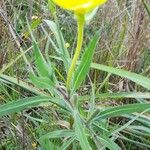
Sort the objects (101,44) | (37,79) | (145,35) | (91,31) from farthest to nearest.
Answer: (91,31) → (101,44) → (145,35) → (37,79)

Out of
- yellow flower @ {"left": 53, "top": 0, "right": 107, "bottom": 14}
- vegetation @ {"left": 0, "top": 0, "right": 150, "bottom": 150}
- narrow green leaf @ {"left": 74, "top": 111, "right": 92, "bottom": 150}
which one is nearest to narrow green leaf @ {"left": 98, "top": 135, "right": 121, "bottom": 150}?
vegetation @ {"left": 0, "top": 0, "right": 150, "bottom": 150}

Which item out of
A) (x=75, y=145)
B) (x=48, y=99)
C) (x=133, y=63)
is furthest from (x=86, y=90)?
(x=48, y=99)

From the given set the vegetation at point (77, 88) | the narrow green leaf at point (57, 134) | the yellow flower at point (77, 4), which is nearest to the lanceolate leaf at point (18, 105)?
the vegetation at point (77, 88)

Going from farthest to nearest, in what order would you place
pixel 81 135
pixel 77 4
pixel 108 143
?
pixel 108 143
pixel 81 135
pixel 77 4

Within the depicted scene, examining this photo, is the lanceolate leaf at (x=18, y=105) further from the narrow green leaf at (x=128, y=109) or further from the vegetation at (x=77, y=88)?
the narrow green leaf at (x=128, y=109)

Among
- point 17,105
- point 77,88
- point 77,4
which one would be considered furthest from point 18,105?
point 77,4

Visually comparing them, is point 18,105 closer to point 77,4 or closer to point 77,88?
point 77,88

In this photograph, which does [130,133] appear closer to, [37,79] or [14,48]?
[37,79]

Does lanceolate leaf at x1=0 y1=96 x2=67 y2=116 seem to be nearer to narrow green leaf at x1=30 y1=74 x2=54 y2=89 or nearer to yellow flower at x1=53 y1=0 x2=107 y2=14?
narrow green leaf at x1=30 y1=74 x2=54 y2=89
